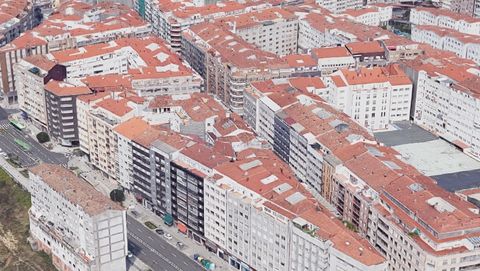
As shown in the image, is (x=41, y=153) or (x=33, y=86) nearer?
(x=41, y=153)

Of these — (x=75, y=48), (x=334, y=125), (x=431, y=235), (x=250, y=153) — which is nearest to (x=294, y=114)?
(x=334, y=125)

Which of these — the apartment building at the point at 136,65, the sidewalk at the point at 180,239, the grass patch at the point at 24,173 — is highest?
the apartment building at the point at 136,65

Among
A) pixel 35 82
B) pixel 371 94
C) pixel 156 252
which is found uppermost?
pixel 35 82

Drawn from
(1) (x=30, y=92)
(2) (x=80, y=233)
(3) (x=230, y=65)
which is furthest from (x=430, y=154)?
(1) (x=30, y=92)

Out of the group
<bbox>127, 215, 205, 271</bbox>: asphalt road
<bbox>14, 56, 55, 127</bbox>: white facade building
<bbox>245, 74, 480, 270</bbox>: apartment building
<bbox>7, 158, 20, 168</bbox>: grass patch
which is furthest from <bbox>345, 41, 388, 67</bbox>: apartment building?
<bbox>7, 158, 20, 168</bbox>: grass patch

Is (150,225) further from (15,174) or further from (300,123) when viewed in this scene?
(300,123)

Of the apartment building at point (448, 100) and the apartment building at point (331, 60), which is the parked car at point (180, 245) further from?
the apartment building at point (331, 60)

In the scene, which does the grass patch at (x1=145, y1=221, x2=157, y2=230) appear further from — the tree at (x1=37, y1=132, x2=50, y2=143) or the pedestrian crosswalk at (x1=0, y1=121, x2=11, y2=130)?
the pedestrian crosswalk at (x1=0, y1=121, x2=11, y2=130)

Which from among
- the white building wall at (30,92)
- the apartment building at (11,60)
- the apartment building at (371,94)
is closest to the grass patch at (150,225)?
the white building wall at (30,92)
